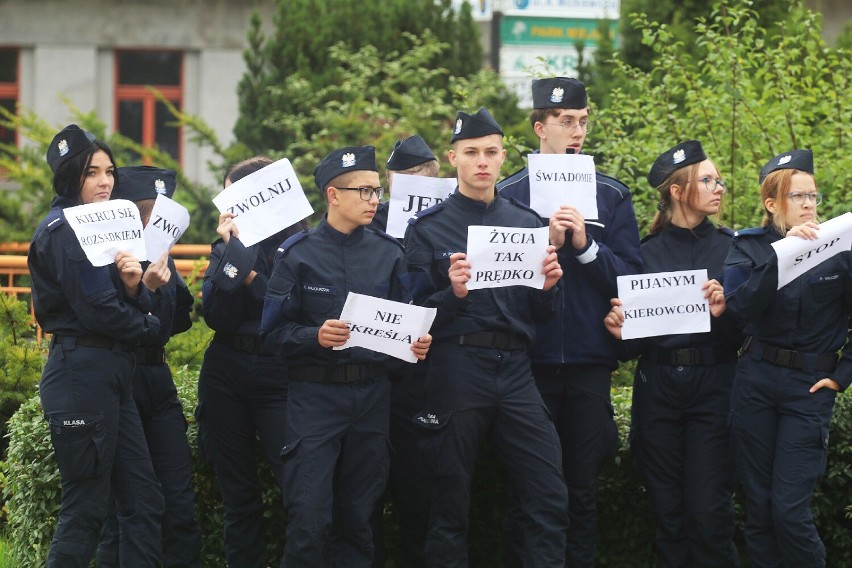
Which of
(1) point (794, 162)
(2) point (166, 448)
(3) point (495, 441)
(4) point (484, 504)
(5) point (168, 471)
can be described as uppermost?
(1) point (794, 162)

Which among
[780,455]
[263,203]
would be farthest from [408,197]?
[780,455]

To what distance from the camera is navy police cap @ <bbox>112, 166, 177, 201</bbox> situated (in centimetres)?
706

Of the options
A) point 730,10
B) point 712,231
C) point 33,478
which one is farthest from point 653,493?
point 730,10

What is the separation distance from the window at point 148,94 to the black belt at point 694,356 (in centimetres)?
1667

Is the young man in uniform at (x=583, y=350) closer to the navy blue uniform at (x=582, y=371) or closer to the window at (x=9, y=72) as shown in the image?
the navy blue uniform at (x=582, y=371)

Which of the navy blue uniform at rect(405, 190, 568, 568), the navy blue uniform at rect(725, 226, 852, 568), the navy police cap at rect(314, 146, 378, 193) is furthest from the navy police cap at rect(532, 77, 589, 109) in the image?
the navy blue uniform at rect(725, 226, 852, 568)

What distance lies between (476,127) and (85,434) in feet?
7.51

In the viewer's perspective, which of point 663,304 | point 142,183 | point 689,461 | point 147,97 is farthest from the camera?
point 147,97

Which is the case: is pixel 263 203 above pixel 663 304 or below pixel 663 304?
above

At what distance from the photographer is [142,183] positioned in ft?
23.4

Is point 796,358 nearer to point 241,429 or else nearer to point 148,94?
point 241,429

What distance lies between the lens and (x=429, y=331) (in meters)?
6.58

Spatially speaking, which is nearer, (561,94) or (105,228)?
(105,228)

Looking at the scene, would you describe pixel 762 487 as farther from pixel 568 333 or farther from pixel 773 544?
pixel 568 333
